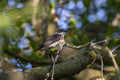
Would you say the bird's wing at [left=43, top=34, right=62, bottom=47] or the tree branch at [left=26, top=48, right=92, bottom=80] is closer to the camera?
the tree branch at [left=26, top=48, right=92, bottom=80]

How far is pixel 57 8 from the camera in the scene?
7.74 m

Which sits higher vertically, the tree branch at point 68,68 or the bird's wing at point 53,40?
the bird's wing at point 53,40

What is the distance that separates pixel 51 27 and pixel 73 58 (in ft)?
9.05

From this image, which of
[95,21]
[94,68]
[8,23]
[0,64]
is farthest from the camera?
[95,21]

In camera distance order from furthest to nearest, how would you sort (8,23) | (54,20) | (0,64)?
(54,20) → (0,64) → (8,23)

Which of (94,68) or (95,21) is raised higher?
(95,21)

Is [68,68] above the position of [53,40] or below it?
below

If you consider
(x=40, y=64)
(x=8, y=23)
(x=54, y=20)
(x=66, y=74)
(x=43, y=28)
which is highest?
(x=54, y=20)

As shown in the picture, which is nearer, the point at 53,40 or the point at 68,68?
the point at 68,68

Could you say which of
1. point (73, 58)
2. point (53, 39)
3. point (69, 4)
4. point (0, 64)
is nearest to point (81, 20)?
point (69, 4)

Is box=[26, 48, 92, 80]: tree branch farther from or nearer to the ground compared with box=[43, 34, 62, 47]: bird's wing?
nearer to the ground

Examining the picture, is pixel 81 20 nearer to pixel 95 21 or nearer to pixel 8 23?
pixel 95 21

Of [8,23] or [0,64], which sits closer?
[8,23]

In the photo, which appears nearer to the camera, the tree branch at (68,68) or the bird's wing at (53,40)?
the tree branch at (68,68)
